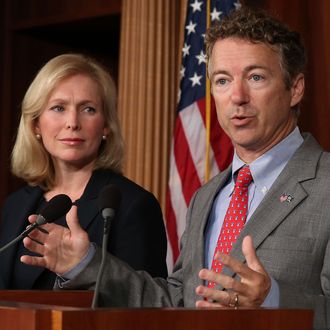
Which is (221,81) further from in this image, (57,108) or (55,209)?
(57,108)

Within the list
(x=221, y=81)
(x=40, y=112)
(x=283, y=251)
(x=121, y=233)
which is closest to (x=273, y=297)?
(x=283, y=251)

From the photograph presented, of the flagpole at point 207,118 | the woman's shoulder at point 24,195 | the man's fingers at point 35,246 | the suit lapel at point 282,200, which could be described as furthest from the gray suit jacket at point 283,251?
the flagpole at point 207,118

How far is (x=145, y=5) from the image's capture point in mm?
5258

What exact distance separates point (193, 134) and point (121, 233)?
1.48 metres

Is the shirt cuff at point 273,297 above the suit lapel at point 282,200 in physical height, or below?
below

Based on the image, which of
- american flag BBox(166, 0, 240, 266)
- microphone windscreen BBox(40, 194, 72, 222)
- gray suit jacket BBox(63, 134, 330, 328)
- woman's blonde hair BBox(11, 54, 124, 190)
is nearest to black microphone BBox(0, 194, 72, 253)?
microphone windscreen BBox(40, 194, 72, 222)

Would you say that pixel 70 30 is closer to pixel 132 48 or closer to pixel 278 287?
pixel 132 48

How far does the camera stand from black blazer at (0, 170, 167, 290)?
3199 mm

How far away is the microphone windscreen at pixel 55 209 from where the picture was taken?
94.5 inches

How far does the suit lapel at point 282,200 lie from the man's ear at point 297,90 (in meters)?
0.18

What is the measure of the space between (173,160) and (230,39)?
1980 millimetres

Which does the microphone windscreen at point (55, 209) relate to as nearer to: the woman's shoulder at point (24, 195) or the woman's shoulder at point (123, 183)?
the woman's shoulder at point (123, 183)

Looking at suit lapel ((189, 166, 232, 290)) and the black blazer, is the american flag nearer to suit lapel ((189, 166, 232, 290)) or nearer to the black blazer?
the black blazer

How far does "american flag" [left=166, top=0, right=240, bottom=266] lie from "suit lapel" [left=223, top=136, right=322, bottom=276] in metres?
1.85
